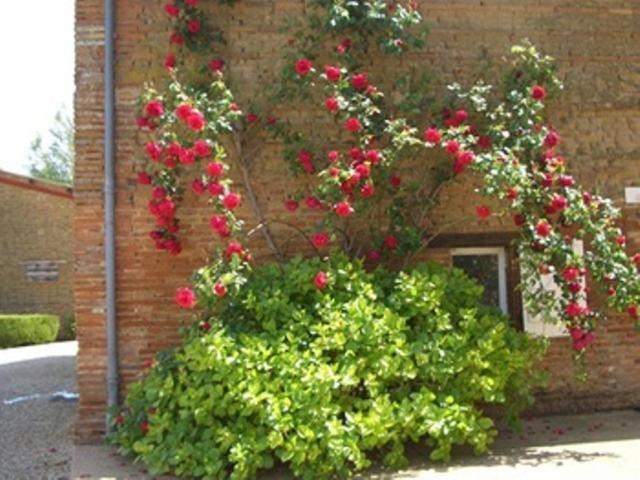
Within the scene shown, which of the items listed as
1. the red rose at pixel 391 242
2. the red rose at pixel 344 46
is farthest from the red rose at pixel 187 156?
the red rose at pixel 391 242

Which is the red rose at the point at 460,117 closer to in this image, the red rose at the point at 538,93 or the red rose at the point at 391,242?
→ the red rose at the point at 538,93

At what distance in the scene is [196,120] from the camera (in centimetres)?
640

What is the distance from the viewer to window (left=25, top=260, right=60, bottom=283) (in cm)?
2086

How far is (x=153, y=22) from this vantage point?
23.8 ft

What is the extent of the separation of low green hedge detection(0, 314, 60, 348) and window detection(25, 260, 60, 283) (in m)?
1.52

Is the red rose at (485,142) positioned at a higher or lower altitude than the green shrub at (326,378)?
higher

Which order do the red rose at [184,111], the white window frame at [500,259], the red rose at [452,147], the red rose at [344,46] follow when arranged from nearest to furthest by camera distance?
the red rose at [184,111]
the red rose at [452,147]
the red rose at [344,46]
the white window frame at [500,259]

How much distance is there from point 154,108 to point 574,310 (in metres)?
3.96

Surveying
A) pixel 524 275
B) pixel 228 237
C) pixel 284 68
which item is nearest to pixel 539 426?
pixel 524 275

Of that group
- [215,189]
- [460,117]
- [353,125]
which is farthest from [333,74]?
Result: [215,189]

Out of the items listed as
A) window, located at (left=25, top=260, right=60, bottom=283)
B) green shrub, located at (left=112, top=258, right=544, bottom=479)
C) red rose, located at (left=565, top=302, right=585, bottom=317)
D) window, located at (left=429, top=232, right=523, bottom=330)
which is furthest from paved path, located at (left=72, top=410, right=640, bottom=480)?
window, located at (left=25, top=260, right=60, bottom=283)

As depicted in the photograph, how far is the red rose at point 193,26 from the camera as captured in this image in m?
7.03

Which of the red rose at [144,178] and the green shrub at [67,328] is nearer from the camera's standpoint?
the red rose at [144,178]

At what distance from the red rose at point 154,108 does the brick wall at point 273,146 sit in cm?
60
